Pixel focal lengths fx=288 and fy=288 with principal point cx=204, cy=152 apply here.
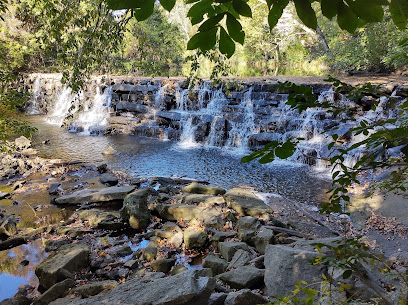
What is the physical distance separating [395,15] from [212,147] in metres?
12.9

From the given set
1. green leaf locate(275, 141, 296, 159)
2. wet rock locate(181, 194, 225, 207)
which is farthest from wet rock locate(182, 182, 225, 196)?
green leaf locate(275, 141, 296, 159)

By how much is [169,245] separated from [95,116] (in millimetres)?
14914

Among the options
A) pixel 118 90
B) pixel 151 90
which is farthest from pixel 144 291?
pixel 118 90

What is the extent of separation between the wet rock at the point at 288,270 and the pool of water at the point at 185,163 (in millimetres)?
4862

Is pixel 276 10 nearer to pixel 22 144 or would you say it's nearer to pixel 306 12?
pixel 306 12

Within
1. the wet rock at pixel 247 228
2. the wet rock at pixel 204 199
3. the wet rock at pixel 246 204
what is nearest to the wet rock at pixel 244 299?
the wet rock at pixel 247 228

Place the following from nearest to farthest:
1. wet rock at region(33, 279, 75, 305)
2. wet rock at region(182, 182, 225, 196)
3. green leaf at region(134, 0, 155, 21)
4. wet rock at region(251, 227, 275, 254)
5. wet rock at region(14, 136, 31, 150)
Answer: green leaf at region(134, 0, 155, 21) → wet rock at region(33, 279, 75, 305) → wet rock at region(251, 227, 275, 254) → wet rock at region(182, 182, 225, 196) → wet rock at region(14, 136, 31, 150)

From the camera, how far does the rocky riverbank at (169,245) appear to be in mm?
3547

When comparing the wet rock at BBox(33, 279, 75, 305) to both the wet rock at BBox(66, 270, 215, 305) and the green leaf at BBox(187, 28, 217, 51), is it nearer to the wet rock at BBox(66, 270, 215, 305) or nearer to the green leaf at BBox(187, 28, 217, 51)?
the wet rock at BBox(66, 270, 215, 305)

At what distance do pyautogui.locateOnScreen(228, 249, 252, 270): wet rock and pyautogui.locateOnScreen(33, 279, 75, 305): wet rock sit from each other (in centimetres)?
259

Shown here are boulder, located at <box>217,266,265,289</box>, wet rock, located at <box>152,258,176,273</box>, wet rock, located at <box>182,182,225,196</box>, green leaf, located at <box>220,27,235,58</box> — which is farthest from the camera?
wet rock, located at <box>182,182,225,196</box>

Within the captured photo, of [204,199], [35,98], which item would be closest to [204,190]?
[204,199]

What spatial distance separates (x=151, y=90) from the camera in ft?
58.2

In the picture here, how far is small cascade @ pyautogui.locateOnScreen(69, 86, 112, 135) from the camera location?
1719cm
